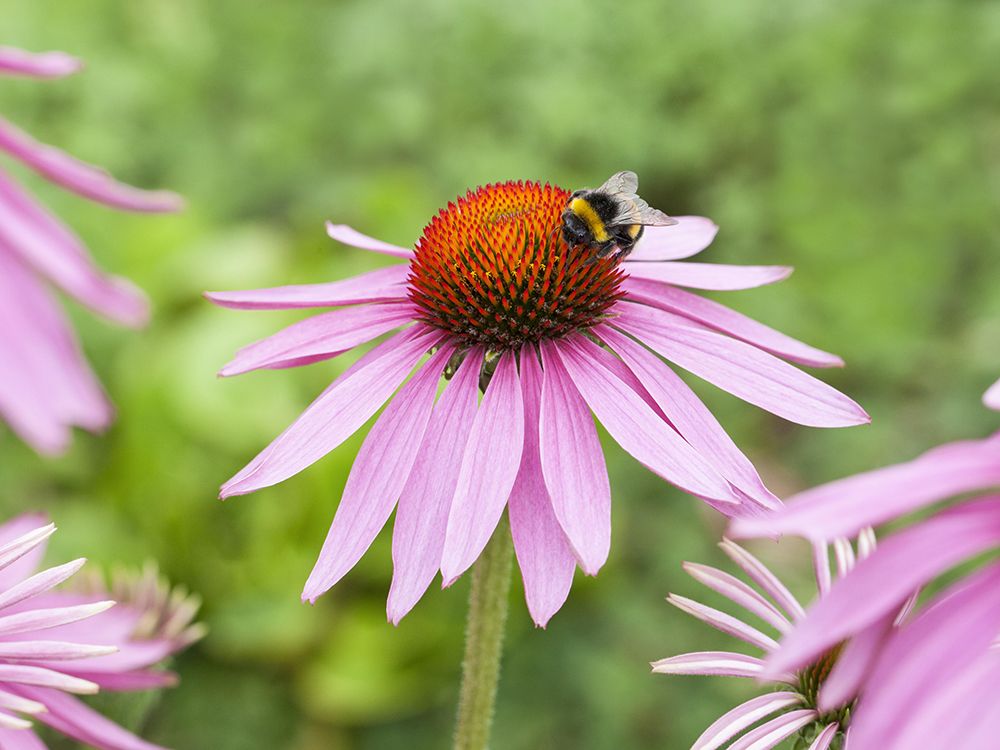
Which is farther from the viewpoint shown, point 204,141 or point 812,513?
point 204,141

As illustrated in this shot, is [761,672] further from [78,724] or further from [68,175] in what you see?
[68,175]

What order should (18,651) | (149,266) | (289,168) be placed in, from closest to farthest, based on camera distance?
1. (18,651)
2. (149,266)
3. (289,168)

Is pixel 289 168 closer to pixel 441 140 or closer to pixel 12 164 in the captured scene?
pixel 441 140

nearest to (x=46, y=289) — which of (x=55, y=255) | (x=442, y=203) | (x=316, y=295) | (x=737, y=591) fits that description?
(x=55, y=255)

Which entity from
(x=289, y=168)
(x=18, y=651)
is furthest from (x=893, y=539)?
(x=289, y=168)

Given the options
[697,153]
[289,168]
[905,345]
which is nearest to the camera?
[905,345]

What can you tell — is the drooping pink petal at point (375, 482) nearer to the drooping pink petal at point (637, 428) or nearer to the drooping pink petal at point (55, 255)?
the drooping pink petal at point (637, 428)
